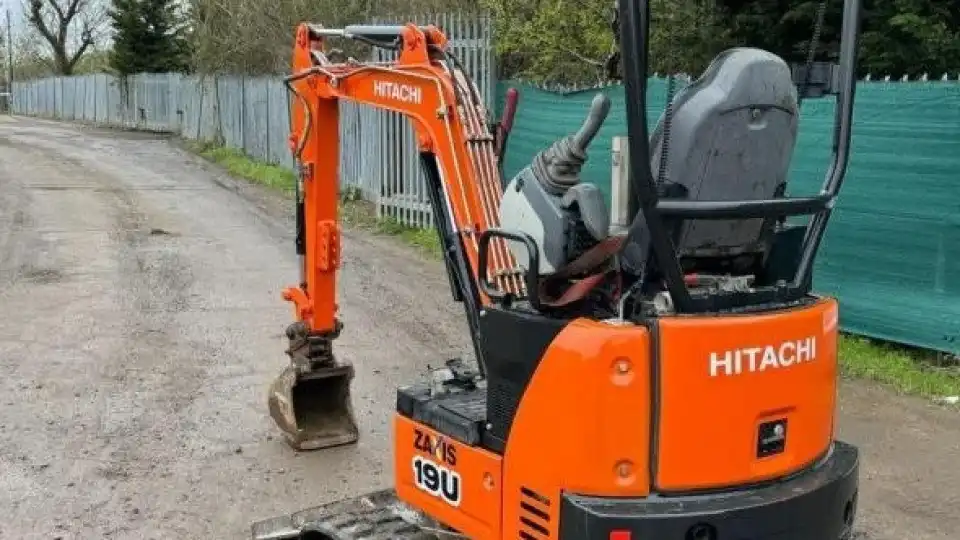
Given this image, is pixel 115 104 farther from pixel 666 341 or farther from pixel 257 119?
pixel 666 341

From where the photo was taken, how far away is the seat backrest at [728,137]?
3520mm

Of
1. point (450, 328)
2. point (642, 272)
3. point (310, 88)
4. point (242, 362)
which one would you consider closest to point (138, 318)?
point (242, 362)

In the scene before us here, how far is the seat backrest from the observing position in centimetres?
352

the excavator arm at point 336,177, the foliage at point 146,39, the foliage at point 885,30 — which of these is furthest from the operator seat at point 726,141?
the foliage at point 146,39

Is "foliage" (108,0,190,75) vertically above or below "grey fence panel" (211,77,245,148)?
above

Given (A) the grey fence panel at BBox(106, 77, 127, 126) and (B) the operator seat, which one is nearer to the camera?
(B) the operator seat

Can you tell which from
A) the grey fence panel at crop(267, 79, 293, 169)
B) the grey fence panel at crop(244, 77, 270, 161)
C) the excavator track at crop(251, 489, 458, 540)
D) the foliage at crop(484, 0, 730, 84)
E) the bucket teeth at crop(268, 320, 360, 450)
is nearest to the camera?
the excavator track at crop(251, 489, 458, 540)

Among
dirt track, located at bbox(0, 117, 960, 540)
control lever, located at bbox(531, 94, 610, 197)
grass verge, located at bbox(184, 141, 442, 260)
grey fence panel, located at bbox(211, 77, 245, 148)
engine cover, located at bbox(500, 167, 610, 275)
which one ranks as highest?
grey fence panel, located at bbox(211, 77, 245, 148)

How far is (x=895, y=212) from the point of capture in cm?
832

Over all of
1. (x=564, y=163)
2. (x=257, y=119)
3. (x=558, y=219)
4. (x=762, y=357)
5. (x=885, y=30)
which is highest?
(x=885, y=30)

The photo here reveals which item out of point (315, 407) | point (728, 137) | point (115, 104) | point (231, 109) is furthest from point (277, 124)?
point (728, 137)

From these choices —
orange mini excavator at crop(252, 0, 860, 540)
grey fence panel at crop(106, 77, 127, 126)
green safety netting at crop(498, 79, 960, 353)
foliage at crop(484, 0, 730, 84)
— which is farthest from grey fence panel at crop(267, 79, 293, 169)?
orange mini excavator at crop(252, 0, 860, 540)

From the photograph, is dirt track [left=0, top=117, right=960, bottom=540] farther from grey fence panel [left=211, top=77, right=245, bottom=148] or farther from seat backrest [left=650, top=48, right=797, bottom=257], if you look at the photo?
grey fence panel [left=211, top=77, right=245, bottom=148]

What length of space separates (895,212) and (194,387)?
5278mm
